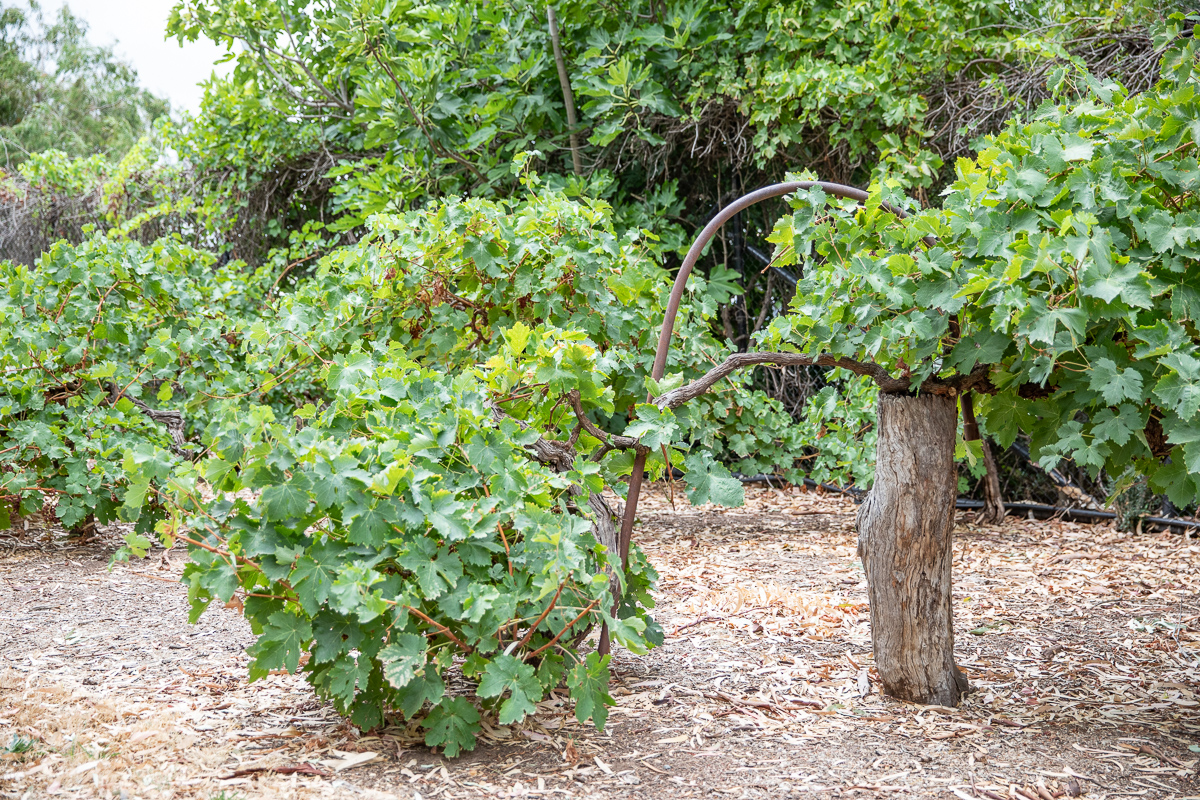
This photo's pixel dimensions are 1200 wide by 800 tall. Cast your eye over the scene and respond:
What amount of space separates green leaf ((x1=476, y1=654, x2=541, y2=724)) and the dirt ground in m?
0.19

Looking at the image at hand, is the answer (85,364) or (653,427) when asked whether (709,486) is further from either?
(85,364)

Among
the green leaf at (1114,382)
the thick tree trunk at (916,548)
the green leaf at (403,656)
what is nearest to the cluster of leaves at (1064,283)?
the green leaf at (1114,382)

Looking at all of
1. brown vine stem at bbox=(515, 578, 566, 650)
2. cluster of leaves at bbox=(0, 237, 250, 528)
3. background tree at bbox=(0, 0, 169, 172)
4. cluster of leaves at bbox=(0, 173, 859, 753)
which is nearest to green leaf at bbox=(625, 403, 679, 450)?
cluster of leaves at bbox=(0, 173, 859, 753)

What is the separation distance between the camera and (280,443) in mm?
1733

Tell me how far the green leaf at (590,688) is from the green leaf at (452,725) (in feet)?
0.76

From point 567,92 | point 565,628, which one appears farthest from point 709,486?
point 567,92

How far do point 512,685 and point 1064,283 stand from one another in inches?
53.1

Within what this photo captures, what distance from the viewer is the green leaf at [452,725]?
1791 mm

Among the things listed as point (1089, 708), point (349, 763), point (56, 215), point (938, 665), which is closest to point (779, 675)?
point (938, 665)

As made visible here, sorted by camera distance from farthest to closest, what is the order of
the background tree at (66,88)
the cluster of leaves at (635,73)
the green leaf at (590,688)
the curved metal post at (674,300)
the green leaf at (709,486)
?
the background tree at (66,88) < the cluster of leaves at (635,73) < the curved metal post at (674,300) < the green leaf at (709,486) < the green leaf at (590,688)

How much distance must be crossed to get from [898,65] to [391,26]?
2833 millimetres

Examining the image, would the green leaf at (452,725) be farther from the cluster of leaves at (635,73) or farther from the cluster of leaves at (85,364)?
the cluster of leaves at (635,73)

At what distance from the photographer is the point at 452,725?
1805 millimetres

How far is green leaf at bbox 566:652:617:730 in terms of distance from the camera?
176 centimetres
